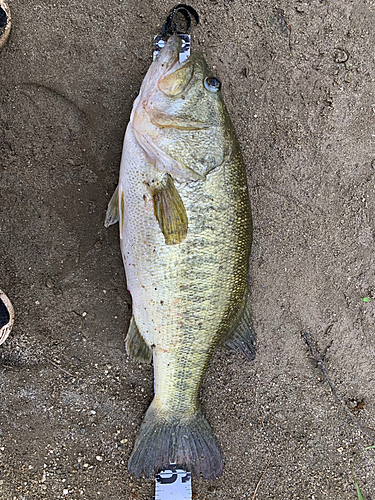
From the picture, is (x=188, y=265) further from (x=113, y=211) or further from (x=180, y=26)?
(x=180, y=26)

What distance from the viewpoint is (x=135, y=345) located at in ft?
7.17

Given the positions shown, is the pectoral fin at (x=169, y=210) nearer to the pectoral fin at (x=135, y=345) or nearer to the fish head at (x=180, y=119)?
the fish head at (x=180, y=119)

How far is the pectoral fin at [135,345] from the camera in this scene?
2178mm

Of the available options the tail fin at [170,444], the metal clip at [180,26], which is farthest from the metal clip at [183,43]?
the tail fin at [170,444]

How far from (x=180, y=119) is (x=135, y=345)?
1.38m

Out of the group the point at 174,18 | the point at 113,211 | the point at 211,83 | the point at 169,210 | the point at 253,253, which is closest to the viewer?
the point at 169,210

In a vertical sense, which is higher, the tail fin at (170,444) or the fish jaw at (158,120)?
the fish jaw at (158,120)

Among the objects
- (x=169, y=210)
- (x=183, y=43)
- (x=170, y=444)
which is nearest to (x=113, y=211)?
(x=169, y=210)

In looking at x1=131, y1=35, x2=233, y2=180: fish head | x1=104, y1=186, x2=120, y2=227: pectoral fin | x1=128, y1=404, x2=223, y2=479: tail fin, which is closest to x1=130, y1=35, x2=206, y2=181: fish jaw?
x1=131, y1=35, x2=233, y2=180: fish head

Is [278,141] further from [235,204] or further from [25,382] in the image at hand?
[25,382]

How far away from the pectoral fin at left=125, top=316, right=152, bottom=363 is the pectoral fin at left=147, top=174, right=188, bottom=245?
0.66 meters

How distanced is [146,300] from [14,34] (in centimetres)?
197

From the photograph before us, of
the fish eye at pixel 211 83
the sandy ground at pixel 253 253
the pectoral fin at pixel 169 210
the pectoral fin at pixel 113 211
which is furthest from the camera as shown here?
the sandy ground at pixel 253 253

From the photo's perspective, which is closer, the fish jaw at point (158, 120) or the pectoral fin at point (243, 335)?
the fish jaw at point (158, 120)
